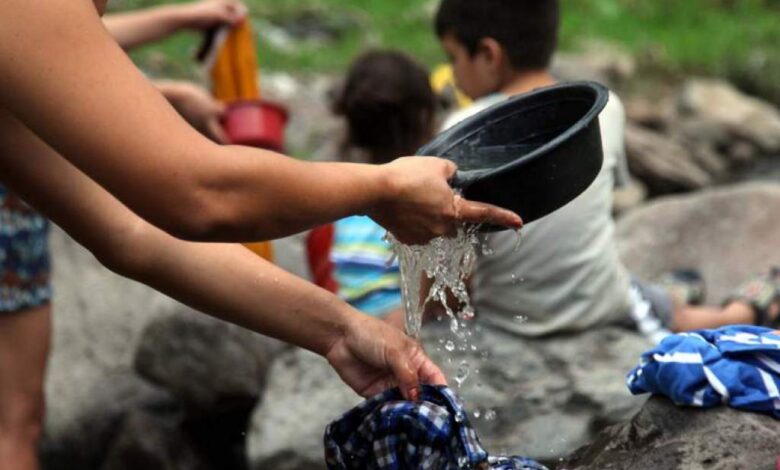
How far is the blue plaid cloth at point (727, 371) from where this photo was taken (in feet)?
9.55

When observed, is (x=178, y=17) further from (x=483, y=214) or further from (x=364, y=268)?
(x=483, y=214)

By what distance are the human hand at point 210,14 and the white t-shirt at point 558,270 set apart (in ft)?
4.35

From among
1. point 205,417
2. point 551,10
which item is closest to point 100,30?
point 551,10

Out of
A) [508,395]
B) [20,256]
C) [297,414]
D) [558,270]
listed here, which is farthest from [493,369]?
[20,256]

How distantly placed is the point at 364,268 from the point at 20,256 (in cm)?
120

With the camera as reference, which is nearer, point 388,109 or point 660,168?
point 388,109

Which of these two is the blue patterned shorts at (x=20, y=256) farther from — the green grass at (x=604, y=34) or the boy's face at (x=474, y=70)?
the green grass at (x=604, y=34)

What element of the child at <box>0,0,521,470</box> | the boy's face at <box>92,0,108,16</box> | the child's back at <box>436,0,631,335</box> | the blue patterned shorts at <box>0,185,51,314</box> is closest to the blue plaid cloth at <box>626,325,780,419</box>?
the child at <box>0,0,521,470</box>

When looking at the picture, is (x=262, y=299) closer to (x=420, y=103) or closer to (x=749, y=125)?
(x=420, y=103)

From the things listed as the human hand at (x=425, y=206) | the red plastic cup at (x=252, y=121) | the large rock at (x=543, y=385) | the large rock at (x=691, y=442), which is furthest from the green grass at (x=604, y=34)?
the human hand at (x=425, y=206)

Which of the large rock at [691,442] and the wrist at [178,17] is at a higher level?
the large rock at [691,442]

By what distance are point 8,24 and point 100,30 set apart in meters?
0.14

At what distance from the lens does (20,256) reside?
15.0ft

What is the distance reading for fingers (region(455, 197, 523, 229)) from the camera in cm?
256
